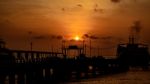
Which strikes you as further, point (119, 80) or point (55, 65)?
point (119, 80)

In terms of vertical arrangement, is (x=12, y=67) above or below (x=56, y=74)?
above

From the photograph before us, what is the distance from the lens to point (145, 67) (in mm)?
180375

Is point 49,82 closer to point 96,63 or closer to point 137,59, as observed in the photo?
point 96,63

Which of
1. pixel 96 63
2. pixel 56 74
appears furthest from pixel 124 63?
pixel 56 74

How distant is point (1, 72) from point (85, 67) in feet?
264

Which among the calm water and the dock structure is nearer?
the dock structure

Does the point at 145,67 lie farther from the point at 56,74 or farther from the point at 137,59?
the point at 56,74

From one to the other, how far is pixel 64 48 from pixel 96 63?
36.7 ft

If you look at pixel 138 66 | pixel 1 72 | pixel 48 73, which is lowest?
pixel 138 66

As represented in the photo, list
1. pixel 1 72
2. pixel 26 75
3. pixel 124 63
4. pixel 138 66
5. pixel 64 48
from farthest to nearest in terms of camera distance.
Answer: pixel 138 66, pixel 124 63, pixel 64 48, pixel 26 75, pixel 1 72

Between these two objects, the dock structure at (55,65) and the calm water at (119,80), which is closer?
the dock structure at (55,65)

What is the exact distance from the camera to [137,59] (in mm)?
175625

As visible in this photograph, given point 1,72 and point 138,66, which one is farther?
point 138,66

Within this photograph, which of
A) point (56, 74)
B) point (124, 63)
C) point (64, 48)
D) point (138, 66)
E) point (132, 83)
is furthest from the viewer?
point (138, 66)
